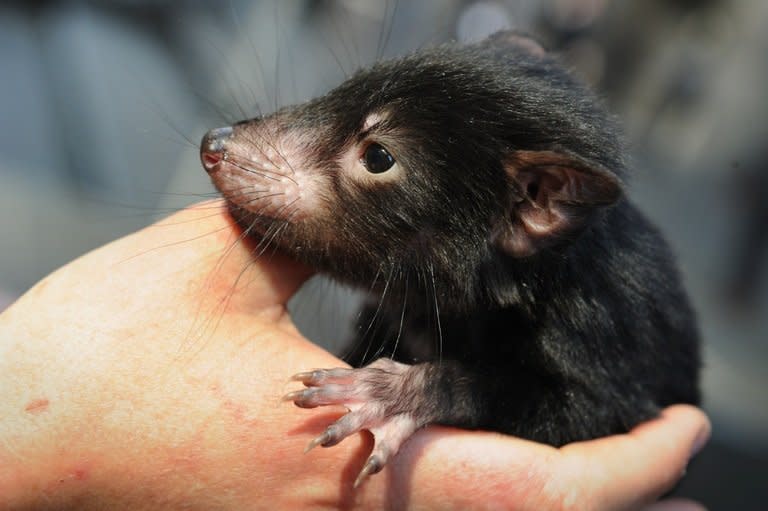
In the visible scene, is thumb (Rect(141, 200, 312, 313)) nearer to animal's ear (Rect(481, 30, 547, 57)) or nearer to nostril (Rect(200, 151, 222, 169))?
nostril (Rect(200, 151, 222, 169))

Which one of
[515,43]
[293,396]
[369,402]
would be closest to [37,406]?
[293,396]

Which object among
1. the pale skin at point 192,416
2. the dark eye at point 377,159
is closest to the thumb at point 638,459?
the pale skin at point 192,416

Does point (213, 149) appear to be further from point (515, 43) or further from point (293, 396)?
point (515, 43)

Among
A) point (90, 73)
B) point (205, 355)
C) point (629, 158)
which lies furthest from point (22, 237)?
point (629, 158)

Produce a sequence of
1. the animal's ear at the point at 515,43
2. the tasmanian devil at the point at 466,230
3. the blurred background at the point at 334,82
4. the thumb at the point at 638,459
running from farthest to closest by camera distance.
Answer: the blurred background at the point at 334,82
the animal's ear at the point at 515,43
the thumb at the point at 638,459
the tasmanian devil at the point at 466,230

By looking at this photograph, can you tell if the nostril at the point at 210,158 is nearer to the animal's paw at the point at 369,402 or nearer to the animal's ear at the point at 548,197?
the animal's paw at the point at 369,402

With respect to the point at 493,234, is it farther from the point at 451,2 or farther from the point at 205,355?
the point at 451,2

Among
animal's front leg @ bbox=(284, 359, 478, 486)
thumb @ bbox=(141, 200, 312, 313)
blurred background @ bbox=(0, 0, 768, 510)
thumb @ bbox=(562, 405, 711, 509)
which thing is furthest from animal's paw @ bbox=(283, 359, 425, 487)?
blurred background @ bbox=(0, 0, 768, 510)
